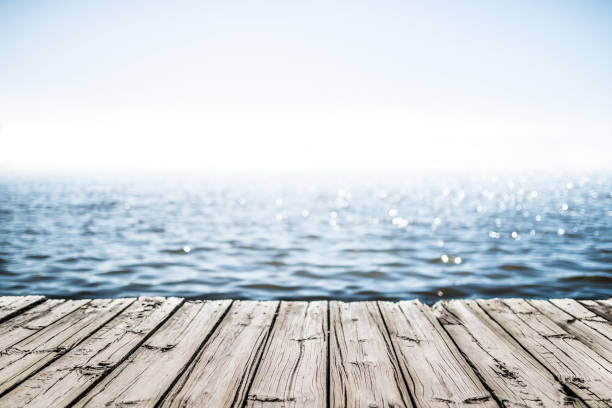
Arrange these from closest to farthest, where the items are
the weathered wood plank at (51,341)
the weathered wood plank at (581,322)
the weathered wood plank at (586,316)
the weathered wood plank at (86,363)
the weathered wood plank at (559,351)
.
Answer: the weathered wood plank at (86,363) < the weathered wood plank at (559,351) < the weathered wood plank at (51,341) < the weathered wood plank at (581,322) < the weathered wood plank at (586,316)

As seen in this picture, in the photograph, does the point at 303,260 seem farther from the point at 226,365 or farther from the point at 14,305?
the point at 226,365

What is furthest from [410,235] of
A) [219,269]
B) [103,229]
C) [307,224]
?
[103,229]

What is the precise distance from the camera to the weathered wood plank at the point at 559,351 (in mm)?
2119

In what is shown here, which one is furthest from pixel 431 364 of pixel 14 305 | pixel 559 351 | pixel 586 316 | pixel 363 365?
pixel 14 305

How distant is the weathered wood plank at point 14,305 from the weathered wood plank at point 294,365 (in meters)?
2.28

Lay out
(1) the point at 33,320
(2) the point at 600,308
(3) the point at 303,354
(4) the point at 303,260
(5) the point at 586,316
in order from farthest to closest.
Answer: (4) the point at 303,260, (2) the point at 600,308, (5) the point at 586,316, (1) the point at 33,320, (3) the point at 303,354

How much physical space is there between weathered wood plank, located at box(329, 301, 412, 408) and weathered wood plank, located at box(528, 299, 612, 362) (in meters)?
1.48

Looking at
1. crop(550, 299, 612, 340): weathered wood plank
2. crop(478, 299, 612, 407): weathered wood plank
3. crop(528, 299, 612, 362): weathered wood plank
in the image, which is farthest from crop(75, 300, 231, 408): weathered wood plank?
crop(550, 299, 612, 340): weathered wood plank

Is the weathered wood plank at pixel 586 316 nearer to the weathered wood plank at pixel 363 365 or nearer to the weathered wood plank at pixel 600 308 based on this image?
the weathered wood plank at pixel 600 308

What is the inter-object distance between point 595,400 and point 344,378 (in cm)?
135

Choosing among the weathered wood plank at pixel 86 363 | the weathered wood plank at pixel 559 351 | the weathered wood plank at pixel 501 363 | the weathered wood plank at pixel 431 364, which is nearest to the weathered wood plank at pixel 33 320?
the weathered wood plank at pixel 86 363

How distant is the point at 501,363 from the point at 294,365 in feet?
4.43

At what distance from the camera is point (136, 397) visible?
2.00 m

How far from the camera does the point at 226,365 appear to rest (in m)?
2.38
